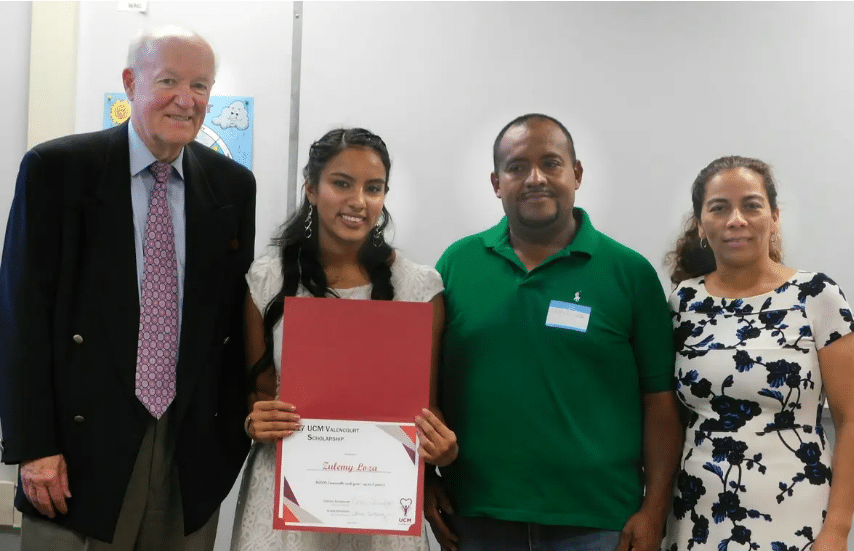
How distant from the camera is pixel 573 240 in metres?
2.24

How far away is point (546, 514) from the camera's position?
6.65 ft

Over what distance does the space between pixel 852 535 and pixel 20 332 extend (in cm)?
328

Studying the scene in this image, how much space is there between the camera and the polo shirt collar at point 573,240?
2.18m

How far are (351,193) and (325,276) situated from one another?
0.25 m

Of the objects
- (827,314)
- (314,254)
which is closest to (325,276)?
(314,254)

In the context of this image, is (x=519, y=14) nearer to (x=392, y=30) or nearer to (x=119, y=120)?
(x=392, y=30)

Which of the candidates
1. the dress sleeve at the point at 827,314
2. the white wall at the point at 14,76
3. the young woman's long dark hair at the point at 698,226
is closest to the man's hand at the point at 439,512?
the young woman's long dark hair at the point at 698,226

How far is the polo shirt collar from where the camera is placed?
218 cm

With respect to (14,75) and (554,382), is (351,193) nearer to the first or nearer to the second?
(554,382)

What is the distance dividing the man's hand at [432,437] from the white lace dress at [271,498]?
29 cm

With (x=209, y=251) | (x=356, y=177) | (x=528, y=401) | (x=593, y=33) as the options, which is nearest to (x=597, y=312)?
(x=528, y=401)

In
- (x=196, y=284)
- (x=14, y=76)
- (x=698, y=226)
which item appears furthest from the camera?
(x=14, y=76)

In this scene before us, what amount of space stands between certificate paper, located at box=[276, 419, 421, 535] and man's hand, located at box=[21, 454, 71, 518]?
1.91 feet

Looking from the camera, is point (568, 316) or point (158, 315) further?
point (568, 316)
